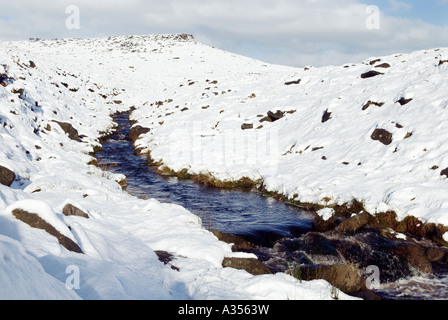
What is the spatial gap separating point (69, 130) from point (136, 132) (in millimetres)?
6312

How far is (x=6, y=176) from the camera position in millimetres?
9508

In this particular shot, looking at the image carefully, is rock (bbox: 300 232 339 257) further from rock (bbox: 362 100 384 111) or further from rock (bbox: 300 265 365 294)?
rock (bbox: 362 100 384 111)

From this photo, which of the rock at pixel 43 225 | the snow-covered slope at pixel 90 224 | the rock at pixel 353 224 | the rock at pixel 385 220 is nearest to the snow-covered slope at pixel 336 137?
the rock at pixel 385 220

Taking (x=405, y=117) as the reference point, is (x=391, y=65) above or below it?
above

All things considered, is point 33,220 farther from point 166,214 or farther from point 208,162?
point 208,162

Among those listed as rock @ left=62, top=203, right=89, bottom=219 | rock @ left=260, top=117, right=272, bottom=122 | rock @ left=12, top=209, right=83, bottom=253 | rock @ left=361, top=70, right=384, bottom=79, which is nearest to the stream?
rock @ left=62, top=203, right=89, bottom=219

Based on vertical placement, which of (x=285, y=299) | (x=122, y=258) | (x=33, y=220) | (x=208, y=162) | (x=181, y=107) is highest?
(x=181, y=107)

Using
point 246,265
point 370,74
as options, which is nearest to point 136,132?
point 370,74

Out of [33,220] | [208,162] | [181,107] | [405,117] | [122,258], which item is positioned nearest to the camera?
[33,220]

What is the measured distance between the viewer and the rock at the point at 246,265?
253 inches

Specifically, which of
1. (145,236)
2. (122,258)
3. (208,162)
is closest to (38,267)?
(122,258)

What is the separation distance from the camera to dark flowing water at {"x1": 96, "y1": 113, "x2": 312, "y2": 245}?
10.2 metres

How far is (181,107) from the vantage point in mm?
29781
